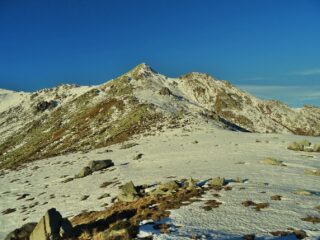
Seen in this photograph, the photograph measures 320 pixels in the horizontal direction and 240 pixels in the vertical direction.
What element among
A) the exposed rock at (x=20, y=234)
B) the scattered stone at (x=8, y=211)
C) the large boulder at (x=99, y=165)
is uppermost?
the large boulder at (x=99, y=165)

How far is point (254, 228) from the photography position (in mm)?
22016

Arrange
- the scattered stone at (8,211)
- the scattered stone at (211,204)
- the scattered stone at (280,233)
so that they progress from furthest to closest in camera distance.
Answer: the scattered stone at (8,211) < the scattered stone at (211,204) < the scattered stone at (280,233)

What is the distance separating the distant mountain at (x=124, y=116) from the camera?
92062 millimetres

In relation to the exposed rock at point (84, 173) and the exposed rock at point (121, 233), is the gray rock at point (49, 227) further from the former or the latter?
the exposed rock at point (84, 173)

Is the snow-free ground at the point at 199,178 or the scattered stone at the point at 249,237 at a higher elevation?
the snow-free ground at the point at 199,178

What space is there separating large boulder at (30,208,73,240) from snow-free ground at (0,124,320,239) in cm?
593

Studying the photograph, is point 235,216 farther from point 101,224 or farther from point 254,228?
point 101,224

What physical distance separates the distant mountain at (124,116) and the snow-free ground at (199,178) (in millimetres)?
16860

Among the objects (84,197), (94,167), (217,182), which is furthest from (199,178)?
(94,167)

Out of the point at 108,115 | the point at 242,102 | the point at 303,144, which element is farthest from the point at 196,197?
the point at 242,102

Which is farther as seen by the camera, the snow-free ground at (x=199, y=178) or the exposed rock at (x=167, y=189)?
the exposed rock at (x=167, y=189)

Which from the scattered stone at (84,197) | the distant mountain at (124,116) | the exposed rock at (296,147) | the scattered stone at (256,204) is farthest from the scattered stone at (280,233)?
the distant mountain at (124,116)

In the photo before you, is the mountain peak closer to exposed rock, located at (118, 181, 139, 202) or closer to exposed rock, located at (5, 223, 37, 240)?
exposed rock, located at (118, 181, 139, 202)

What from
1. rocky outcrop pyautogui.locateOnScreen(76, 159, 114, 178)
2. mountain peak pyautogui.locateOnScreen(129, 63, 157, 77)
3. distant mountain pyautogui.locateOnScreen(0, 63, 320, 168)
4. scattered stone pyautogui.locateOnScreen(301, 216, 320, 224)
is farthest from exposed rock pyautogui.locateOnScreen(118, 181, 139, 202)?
mountain peak pyautogui.locateOnScreen(129, 63, 157, 77)
